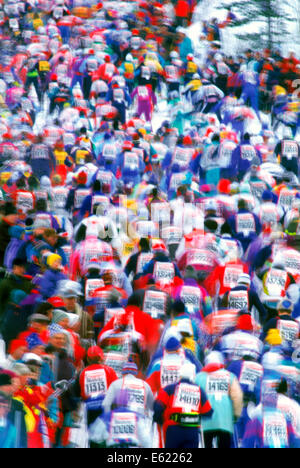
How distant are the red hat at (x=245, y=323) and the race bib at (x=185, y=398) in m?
1.15

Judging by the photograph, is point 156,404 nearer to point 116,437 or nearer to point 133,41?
point 116,437

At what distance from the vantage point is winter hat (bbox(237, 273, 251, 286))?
8.84m

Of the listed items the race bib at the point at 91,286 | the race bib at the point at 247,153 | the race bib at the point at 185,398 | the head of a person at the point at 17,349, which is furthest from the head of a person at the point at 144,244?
the race bib at the point at 247,153

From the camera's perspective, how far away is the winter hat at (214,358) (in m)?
7.34

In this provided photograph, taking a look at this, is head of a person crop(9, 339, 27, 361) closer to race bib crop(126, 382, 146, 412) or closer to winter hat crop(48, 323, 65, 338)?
winter hat crop(48, 323, 65, 338)

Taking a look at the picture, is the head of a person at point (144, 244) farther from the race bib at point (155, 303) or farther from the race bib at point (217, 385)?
the race bib at point (217, 385)

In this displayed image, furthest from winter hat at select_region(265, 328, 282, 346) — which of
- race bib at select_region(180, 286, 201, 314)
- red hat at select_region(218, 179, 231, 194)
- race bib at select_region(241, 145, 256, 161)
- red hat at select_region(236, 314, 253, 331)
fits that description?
race bib at select_region(241, 145, 256, 161)

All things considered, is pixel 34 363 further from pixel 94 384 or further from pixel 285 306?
pixel 285 306

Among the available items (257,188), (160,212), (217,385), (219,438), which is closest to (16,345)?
(217,385)

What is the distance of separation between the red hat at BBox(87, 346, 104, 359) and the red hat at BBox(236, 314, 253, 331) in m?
1.24

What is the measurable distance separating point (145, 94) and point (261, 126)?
8.39 feet

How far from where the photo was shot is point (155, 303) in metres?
8.40

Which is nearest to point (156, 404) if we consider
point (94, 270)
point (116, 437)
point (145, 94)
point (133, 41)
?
point (116, 437)

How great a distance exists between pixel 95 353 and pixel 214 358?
982 mm
